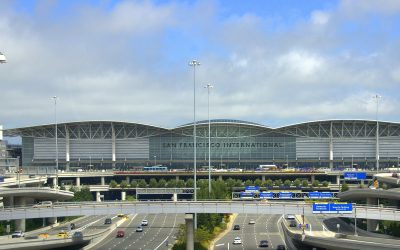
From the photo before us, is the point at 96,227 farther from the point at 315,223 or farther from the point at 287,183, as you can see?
the point at 287,183

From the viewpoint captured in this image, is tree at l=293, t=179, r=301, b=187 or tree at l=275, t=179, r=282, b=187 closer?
tree at l=293, t=179, r=301, b=187

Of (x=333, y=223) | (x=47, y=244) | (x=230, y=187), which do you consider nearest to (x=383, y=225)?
(x=333, y=223)

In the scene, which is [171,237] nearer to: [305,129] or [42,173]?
[42,173]

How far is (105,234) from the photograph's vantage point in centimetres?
8569

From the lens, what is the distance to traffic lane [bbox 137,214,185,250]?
2928 inches

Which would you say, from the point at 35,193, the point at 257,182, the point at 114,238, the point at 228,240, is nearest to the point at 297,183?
the point at 257,182

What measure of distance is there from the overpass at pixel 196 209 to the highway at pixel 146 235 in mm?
8824

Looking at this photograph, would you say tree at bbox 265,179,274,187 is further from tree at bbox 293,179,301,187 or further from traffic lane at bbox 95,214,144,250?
traffic lane at bbox 95,214,144,250

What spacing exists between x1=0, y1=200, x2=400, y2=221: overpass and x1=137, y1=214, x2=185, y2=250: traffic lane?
909 cm

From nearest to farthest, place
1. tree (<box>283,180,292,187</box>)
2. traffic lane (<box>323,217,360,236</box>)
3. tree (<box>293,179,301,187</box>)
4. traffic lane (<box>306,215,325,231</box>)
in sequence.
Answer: traffic lane (<box>323,217,360,236</box>), traffic lane (<box>306,215,325,231</box>), tree (<box>293,179,301,187</box>), tree (<box>283,180,292,187</box>)

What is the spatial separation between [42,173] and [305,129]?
248 ft

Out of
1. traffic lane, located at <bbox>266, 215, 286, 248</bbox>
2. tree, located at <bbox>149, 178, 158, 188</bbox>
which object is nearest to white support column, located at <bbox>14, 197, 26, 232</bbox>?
traffic lane, located at <bbox>266, 215, 286, 248</bbox>

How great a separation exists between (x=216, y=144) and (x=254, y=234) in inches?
3460

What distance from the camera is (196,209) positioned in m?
62.2
